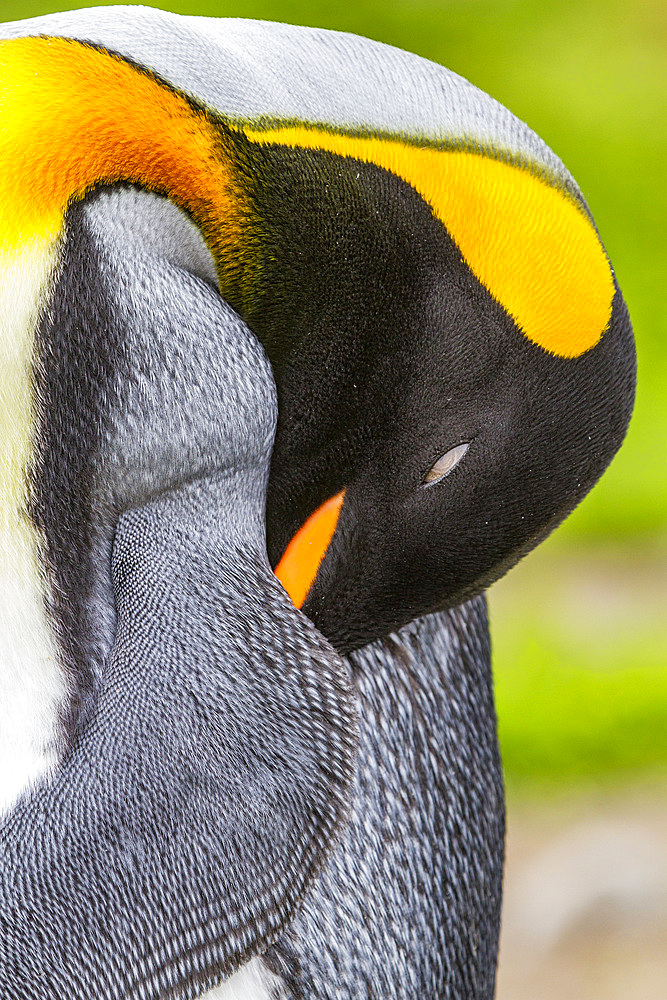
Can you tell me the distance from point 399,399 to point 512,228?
0.11 meters

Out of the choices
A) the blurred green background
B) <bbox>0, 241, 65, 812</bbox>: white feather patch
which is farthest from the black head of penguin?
the blurred green background

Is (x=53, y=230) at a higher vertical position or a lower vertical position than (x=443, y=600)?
higher

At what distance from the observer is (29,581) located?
0.58m

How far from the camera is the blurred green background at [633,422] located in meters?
2.37

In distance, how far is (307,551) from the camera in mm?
691

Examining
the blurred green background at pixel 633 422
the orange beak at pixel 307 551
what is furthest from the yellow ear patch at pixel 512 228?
the blurred green background at pixel 633 422

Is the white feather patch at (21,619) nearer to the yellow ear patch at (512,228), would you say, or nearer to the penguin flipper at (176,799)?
the penguin flipper at (176,799)

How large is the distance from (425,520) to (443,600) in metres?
0.07

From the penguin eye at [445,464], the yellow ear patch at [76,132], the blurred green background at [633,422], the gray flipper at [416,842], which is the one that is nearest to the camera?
the yellow ear patch at [76,132]

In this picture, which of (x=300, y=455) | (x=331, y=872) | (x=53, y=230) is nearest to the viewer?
(x=53, y=230)

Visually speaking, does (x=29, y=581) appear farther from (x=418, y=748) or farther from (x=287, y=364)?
(x=418, y=748)

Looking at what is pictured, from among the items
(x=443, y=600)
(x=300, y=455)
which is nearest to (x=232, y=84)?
(x=300, y=455)

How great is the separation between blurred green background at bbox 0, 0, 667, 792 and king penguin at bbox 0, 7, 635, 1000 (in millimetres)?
1754

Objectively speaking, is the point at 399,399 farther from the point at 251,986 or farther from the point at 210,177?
the point at 251,986
